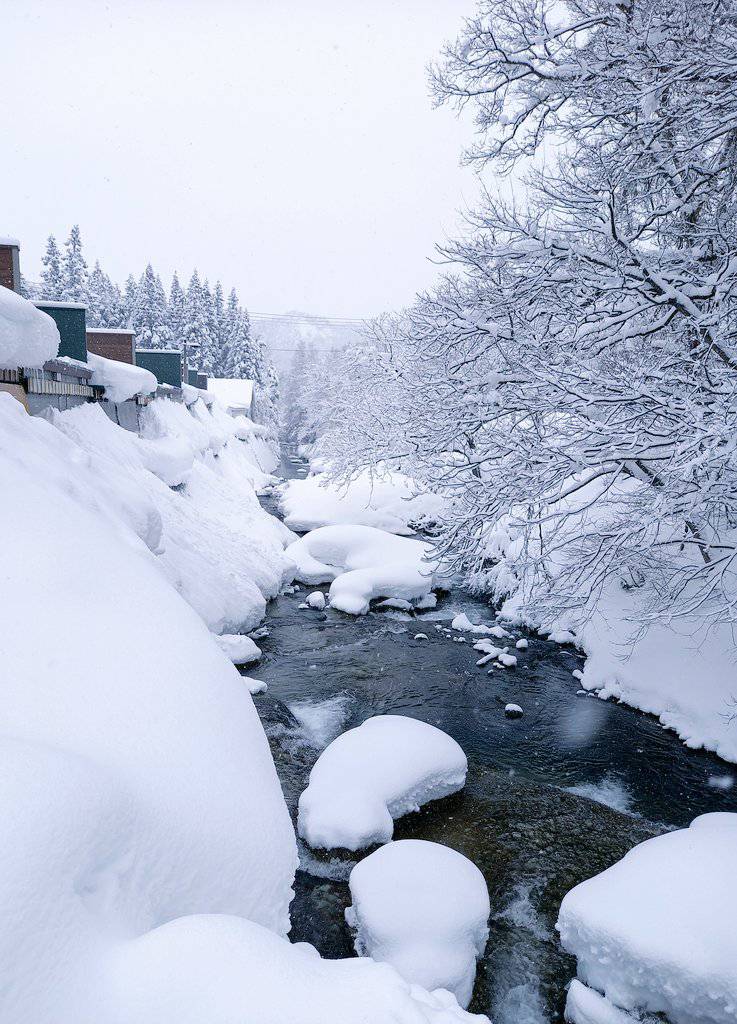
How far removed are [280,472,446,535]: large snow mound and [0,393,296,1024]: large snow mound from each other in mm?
16575

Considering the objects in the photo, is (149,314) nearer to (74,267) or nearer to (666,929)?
(74,267)

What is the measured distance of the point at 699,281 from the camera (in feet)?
21.4

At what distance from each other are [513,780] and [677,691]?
141 inches

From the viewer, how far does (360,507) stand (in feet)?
76.5

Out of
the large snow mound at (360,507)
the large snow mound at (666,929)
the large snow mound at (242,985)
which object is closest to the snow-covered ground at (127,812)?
the large snow mound at (242,985)

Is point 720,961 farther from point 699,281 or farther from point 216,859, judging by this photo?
point 699,281

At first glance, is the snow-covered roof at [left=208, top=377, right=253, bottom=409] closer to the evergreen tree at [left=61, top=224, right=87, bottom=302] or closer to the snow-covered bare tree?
the evergreen tree at [left=61, top=224, right=87, bottom=302]

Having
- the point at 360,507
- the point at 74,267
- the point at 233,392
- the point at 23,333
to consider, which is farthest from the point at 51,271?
the point at 23,333

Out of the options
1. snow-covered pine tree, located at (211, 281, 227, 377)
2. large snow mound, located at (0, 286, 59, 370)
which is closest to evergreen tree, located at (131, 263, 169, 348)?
snow-covered pine tree, located at (211, 281, 227, 377)

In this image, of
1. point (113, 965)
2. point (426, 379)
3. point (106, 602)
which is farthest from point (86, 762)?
point (426, 379)

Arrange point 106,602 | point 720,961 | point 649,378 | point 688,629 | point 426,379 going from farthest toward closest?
point 688,629 → point 426,379 → point 649,378 → point 106,602 → point 720,961

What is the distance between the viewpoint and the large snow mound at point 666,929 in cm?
380

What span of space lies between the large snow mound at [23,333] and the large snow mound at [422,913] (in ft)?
24.1

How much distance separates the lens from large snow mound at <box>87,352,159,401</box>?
42.3 ft
